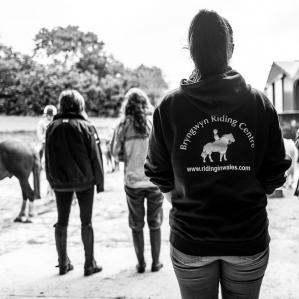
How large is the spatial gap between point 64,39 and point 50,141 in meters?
33.7

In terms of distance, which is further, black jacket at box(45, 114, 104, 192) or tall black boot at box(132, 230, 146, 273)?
tall black boot at box(132, 230, 146, 273)

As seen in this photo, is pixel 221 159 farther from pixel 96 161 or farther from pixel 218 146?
pixel 96 161

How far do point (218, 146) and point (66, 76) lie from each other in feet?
95.5

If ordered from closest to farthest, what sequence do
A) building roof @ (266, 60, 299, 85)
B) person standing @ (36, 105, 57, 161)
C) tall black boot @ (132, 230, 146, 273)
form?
tall black boot @ (132, 230, 146, 273)
person standing @ (36, 105, 57, 161)
building roof @ (266, 60, 299, 85)

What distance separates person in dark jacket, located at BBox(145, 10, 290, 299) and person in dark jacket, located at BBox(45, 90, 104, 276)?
2.24m

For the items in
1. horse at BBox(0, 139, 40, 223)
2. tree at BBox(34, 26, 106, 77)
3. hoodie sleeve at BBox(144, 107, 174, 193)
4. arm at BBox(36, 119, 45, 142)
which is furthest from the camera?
tree at BBox(34, 26, 106, 77)

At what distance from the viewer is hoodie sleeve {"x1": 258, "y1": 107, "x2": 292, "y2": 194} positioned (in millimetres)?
1558

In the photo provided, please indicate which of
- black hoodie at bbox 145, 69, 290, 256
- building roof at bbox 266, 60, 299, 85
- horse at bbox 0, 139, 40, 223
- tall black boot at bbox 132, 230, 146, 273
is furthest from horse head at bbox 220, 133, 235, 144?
building roof at bbox 266, 60, 299, 85

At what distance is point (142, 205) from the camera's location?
12.4 feet

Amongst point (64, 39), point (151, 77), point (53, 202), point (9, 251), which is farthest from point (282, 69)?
point (151, 77)

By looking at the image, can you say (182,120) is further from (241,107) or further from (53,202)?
(53,202)

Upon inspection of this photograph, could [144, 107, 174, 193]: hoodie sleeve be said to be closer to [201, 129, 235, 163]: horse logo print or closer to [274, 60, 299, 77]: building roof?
[201, 129, 235, 163]: horse logo print

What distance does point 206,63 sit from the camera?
157cm

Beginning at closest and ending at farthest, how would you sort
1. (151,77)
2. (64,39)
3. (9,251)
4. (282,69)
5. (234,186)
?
1. (234,186)
2. (9,251)
3. (282,69)
4. (64,39)
5. (151,77)
